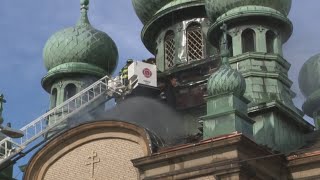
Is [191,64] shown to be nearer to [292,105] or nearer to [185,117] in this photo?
[185,117]

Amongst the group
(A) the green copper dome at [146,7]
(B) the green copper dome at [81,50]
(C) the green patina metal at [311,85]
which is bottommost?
(C) the green patina metal at [311,85]

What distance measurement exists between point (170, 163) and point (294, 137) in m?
4.07

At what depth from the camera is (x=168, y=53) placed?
78.6 feet

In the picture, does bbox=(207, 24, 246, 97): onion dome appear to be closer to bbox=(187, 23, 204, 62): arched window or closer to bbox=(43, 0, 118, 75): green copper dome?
bbox=(187, 23, 204, 62): arched window

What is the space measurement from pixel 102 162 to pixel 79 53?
24.0 feet

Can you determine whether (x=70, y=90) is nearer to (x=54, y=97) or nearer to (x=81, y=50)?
(x=54, y=97)

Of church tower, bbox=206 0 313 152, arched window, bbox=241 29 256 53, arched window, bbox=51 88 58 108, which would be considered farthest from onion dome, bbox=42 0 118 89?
arched window, bbox=241 29 256 53

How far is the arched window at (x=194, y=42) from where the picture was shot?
23.2 meters

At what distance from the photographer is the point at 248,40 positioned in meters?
20.5

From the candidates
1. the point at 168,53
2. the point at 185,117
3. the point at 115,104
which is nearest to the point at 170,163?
the point at 185,117

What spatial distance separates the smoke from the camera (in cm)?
2070

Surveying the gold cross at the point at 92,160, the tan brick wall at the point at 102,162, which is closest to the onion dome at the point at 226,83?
the tan brick wall at the point at 102,162

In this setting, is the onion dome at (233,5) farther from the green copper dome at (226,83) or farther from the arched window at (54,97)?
the arched window at (54,97)

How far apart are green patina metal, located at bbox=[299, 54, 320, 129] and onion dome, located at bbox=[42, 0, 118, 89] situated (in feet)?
19.6
